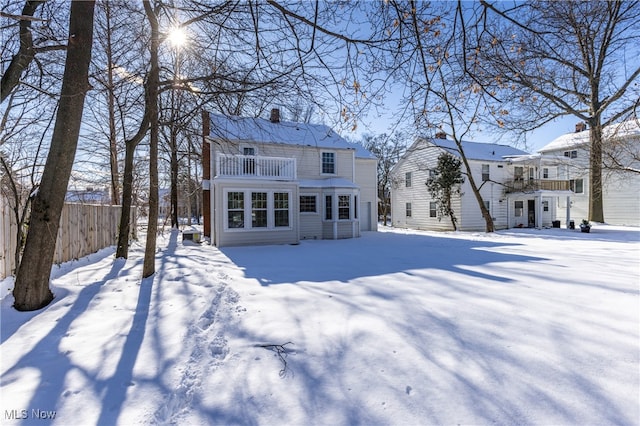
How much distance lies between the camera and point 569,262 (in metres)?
8.30

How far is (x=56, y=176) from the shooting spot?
14.9 ft

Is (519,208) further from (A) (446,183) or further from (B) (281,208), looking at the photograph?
(B) (281,208)

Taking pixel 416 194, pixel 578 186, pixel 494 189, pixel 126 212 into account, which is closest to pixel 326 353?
pixel 126 212

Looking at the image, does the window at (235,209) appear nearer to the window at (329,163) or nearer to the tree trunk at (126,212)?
the tree trunk at (126,212)

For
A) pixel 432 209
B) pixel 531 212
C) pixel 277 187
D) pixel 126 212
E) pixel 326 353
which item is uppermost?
pixel 277 187

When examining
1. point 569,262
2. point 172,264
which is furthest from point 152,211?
point 569,262

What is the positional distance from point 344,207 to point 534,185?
14.6m

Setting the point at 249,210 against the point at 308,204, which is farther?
the point at 308,204

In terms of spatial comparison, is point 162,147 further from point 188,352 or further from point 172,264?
point 188,352

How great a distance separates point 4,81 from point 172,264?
16.4 feet

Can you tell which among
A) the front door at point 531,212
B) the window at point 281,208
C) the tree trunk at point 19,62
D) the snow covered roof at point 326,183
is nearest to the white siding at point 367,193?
the snow covered roof at point 326,183

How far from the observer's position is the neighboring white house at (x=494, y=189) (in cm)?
2188

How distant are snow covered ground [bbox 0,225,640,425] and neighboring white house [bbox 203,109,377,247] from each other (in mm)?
7105

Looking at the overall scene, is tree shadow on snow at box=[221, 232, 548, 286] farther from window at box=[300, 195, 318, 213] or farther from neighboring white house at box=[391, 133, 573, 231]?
neighboring white house at box=[391, 133, 573, 231]
